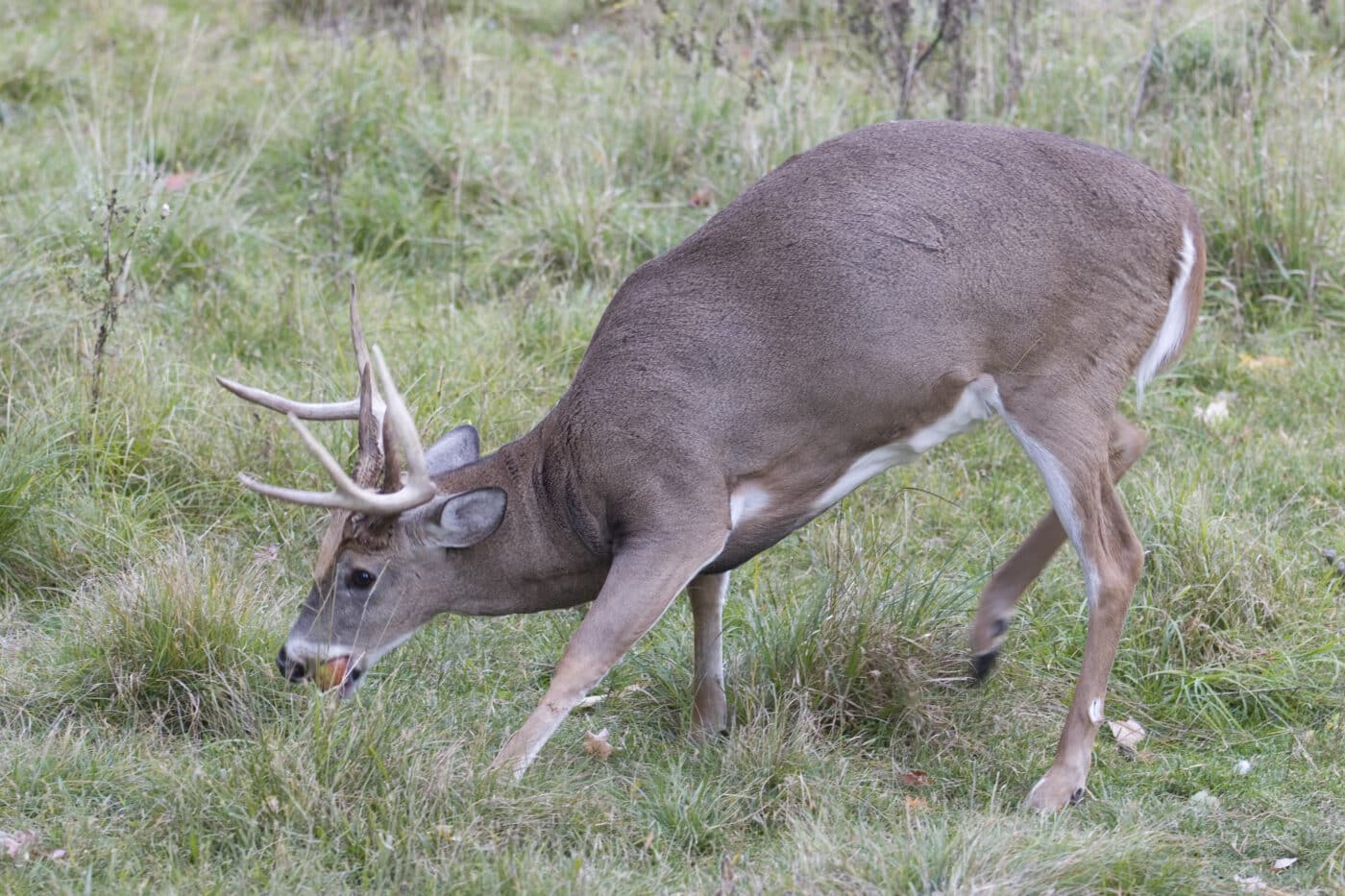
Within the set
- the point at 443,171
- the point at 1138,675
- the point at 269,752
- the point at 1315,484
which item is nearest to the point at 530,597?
the point at 269,752

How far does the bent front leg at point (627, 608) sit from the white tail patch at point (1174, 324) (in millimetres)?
1398

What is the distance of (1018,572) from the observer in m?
5.20

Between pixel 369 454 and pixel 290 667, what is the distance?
62 cm

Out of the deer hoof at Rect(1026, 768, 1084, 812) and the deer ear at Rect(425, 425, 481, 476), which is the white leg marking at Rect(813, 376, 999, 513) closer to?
the deer hoof at Rect(1026, 768, 1084, 812)

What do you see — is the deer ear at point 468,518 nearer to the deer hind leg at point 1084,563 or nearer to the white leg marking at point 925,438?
the white leg marking at point 925,438

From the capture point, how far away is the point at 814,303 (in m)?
4.54

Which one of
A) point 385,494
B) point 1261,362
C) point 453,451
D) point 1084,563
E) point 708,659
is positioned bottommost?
point 1261,362

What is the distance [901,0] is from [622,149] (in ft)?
5.22

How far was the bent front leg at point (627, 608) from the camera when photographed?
14.4ft

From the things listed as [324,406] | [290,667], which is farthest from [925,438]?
[290,667]

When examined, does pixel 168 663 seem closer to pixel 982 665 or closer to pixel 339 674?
pixel 339 674

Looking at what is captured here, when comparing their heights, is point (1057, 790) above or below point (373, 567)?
below

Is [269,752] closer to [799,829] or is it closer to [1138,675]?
[799,829]

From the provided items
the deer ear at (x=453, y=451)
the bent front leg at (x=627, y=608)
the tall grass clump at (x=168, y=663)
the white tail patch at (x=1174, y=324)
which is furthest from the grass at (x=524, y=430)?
the white tail patch at (x=1174, y=324)
